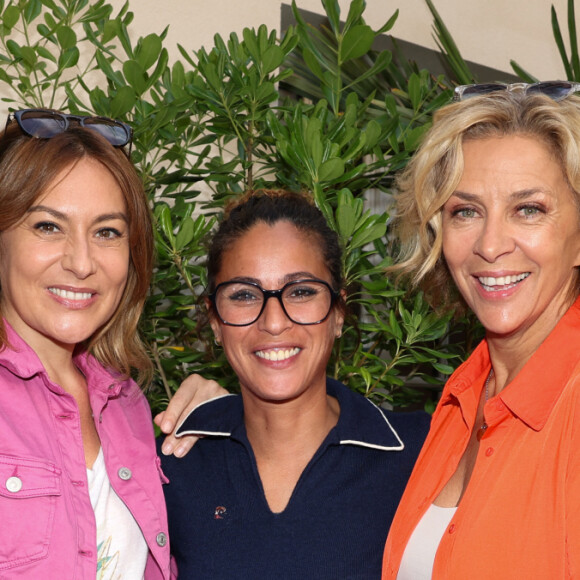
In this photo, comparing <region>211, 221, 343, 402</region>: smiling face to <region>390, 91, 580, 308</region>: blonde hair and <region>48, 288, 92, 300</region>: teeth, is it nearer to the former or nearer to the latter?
<region>390, 91, 580, 308</region>: blonde hair

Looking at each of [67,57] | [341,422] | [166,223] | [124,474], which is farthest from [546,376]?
[67,57]

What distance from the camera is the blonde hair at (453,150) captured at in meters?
1.67

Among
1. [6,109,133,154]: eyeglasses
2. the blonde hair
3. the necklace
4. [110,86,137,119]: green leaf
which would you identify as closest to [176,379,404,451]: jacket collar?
the necklace

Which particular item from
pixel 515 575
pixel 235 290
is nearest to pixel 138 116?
pixel 235 290

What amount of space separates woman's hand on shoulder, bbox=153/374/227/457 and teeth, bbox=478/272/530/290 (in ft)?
2.81

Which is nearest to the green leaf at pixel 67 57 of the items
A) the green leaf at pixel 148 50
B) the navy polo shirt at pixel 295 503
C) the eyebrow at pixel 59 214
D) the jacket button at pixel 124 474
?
the green leaf at pixel 148 50

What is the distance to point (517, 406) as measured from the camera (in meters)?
1.59

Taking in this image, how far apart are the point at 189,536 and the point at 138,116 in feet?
3.97

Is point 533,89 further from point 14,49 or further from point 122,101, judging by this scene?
point 14,49

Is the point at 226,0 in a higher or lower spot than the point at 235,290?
higher

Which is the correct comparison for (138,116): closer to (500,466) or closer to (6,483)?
(6,483)

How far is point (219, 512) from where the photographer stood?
1892mm

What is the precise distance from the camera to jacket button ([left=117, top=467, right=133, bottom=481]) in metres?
1.84

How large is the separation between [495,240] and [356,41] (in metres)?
0.94
